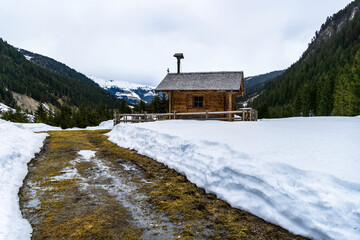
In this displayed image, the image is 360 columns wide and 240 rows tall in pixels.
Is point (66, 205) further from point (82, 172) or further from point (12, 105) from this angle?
point (12, 105)

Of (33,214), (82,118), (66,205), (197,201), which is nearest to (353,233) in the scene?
(197,201)

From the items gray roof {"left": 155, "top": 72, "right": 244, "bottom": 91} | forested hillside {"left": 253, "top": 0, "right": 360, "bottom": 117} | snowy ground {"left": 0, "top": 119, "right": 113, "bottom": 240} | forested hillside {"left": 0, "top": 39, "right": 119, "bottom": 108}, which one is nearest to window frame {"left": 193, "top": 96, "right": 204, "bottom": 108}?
gray roof {"left": 155, "top": 72, "right": 244, "bottom": 91}

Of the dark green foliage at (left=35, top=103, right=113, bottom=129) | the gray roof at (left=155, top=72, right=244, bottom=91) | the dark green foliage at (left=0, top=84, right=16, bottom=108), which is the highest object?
the dark green foliage at (left=0, top=84, right=16, bottom=108)

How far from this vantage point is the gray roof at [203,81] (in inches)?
738

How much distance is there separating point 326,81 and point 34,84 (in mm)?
169368

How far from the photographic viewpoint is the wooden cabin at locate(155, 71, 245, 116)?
62.2ft

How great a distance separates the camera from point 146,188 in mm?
5754

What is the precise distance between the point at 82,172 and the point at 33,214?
2.74m

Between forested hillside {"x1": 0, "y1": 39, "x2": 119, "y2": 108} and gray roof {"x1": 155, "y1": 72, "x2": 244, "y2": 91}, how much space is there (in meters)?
136

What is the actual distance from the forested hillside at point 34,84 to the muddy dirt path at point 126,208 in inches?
5749

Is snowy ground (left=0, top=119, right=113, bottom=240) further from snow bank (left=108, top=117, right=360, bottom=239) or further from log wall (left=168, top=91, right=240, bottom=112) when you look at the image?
log wall (left=168, top=91, right=240, bottom=112)

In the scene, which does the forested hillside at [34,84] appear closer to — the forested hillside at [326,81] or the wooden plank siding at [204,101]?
the forested hillside at [326,81]

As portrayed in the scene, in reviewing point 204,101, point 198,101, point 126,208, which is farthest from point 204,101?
point 126,208

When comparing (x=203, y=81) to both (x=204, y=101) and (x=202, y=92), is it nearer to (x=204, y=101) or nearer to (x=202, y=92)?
(x=202, y=92)
